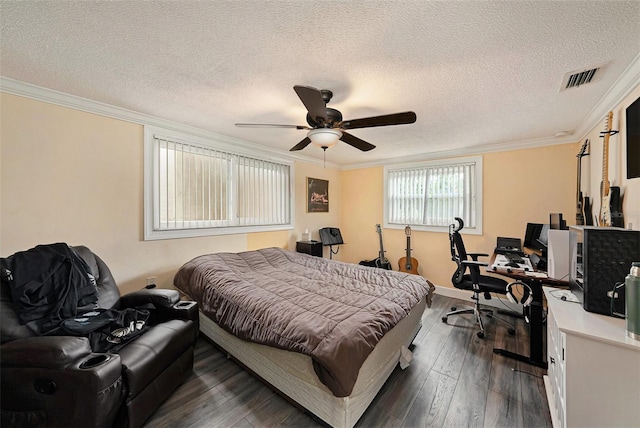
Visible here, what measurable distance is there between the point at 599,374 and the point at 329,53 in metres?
2.26

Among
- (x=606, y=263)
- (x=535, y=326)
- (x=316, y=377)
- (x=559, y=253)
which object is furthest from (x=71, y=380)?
(x=559, y=253)

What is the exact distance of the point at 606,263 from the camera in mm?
1295

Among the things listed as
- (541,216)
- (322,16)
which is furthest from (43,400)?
(541,216)

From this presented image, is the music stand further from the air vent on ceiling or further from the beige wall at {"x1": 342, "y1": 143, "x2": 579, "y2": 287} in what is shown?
the air vent on ceiling

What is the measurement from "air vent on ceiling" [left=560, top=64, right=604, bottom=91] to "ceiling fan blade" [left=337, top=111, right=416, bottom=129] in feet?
3.73

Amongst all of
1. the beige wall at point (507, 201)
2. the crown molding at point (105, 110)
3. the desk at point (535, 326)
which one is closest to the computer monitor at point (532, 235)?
the beige wall at point (507, 201)

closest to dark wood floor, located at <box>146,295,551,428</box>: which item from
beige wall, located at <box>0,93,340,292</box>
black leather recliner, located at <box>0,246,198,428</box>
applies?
black leather recliner, located at <box>0,246,198,428</box>

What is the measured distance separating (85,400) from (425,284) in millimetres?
2631

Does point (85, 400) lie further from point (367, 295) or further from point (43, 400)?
point (367, 295)

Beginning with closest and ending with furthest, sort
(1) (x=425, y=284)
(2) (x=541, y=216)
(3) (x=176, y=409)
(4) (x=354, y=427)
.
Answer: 1. (4) (x=354, y=427)
2. (3) (x=176, y=409)
3. (1) (x=425, y=284)
4. (2) (x=541, y=216)

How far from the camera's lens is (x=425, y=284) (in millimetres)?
2410

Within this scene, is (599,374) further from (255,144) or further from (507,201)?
(255,144)

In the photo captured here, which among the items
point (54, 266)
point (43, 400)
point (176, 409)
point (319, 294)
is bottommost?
point (176, 409)

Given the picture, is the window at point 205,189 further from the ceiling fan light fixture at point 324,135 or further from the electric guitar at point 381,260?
the electric guitar at point 381,260
